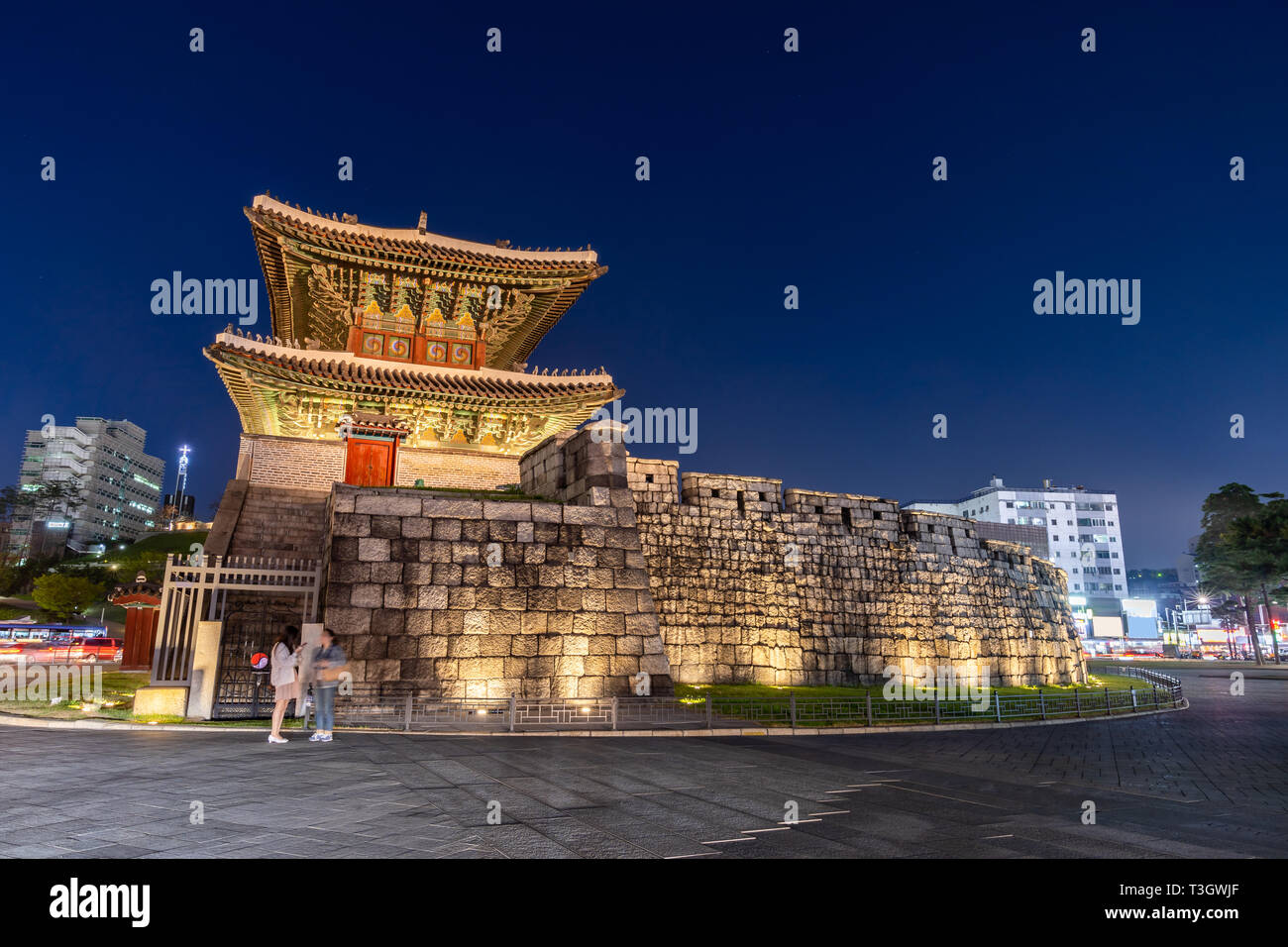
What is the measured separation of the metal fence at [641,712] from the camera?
444 inches

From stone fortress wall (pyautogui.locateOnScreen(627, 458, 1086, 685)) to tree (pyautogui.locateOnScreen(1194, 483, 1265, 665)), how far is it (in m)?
34.0

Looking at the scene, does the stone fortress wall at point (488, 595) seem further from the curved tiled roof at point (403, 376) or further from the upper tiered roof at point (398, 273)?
the upper tiered roof at point (398, 273)

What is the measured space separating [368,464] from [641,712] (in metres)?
14.5

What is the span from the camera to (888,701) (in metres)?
A: 14.5

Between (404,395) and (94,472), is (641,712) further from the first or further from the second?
(94,472)

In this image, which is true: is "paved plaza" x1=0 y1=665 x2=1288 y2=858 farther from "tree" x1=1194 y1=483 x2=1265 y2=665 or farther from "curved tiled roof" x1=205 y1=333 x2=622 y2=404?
"tree" x1=1194 y1=483 x2=1265 y2=665

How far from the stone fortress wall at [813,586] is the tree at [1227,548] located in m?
34.0

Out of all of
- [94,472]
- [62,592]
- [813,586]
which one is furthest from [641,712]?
[94,472]

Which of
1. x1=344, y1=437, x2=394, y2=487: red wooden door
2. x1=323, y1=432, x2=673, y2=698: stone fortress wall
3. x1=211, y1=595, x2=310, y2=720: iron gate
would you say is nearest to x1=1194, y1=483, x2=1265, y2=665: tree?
x1=323, y1=432, x2=673, y2=698: stone fortress wall

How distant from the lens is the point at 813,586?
20094mm

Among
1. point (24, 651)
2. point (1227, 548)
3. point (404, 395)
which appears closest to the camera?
point (404, 395)

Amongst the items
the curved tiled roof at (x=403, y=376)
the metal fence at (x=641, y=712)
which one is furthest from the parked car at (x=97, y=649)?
the metal fence at (x=641, y=712)
